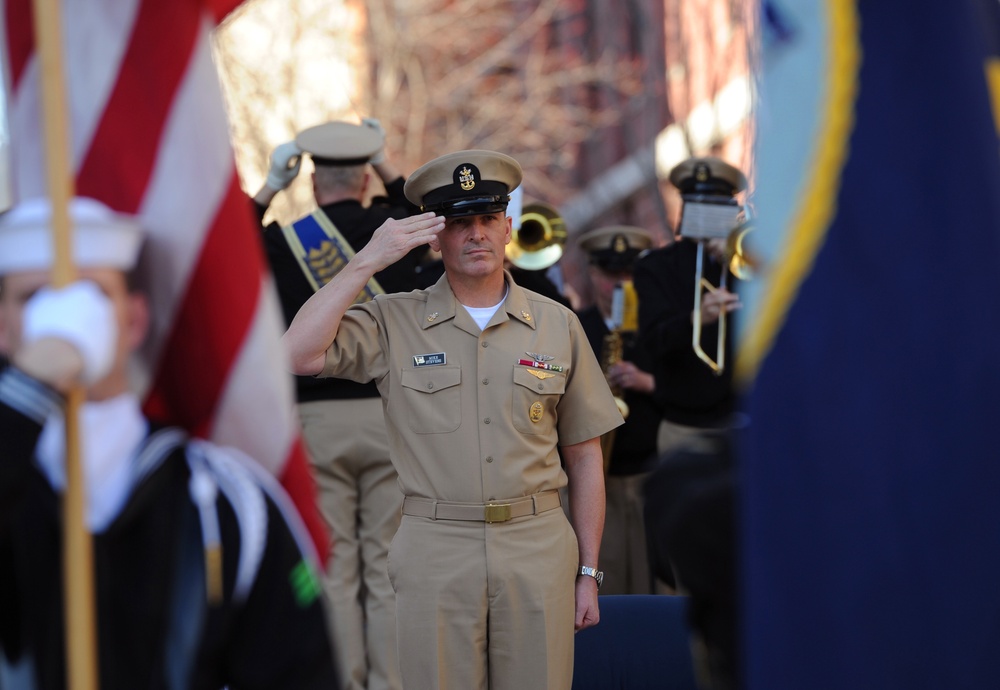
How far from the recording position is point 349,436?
19.4ft

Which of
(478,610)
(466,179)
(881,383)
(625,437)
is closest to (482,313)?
(466,179)

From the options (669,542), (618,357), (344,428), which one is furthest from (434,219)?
(618,357)

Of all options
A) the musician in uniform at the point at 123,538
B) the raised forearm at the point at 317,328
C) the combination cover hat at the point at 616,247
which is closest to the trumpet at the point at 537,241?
the combination cover hat at the point at 616,247

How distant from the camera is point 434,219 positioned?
460 centimetres

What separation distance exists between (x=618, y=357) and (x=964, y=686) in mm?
5417

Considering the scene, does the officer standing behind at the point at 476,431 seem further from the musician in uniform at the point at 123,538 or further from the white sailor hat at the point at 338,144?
the musician in uniform at the point at 123,538

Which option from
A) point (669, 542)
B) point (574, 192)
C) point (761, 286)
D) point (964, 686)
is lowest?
point (964, 686)

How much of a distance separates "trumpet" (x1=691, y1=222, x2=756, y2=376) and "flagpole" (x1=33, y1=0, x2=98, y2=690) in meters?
4.61

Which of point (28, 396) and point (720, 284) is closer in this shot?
point (28, 396)

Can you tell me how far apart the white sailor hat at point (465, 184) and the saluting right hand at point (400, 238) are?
9 cm

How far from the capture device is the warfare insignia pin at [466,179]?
15.4 ft

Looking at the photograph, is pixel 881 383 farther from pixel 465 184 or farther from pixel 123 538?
pixel 465 184

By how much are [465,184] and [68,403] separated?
→ 2.77 metres

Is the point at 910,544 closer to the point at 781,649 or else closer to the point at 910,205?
the point at 781,649
